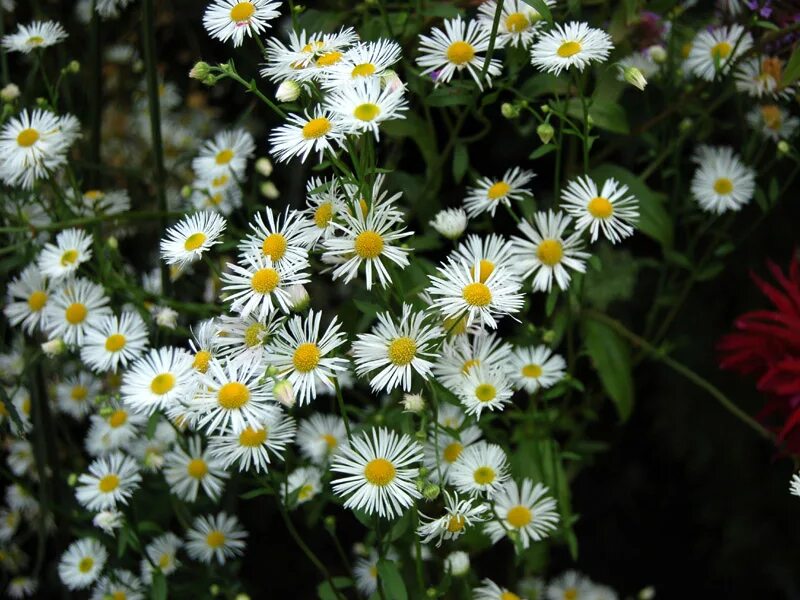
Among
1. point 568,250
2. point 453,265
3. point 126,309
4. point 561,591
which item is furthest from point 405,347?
point 561,591

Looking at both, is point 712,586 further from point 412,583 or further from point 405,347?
point 405,347

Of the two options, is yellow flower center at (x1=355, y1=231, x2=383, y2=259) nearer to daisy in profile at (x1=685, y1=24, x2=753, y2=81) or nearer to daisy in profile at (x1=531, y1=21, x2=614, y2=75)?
daisy in profile at (x1=531, y1=21, x2=614, y2=75)

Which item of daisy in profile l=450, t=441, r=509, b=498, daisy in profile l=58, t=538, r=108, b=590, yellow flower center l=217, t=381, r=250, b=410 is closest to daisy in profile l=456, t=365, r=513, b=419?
daisy in profile l=450, t=441, r=509, b=498

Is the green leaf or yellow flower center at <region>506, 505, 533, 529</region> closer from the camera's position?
yellow flower center at <region>506, 505, 533, 529</region>

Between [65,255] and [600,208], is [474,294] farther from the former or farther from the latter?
[65,255]

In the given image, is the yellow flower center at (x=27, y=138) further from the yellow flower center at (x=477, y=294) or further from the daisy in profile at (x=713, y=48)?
the daisy in profile at (x=713, y=48)

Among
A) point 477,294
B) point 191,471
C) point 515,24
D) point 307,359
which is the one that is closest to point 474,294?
point 477,294
